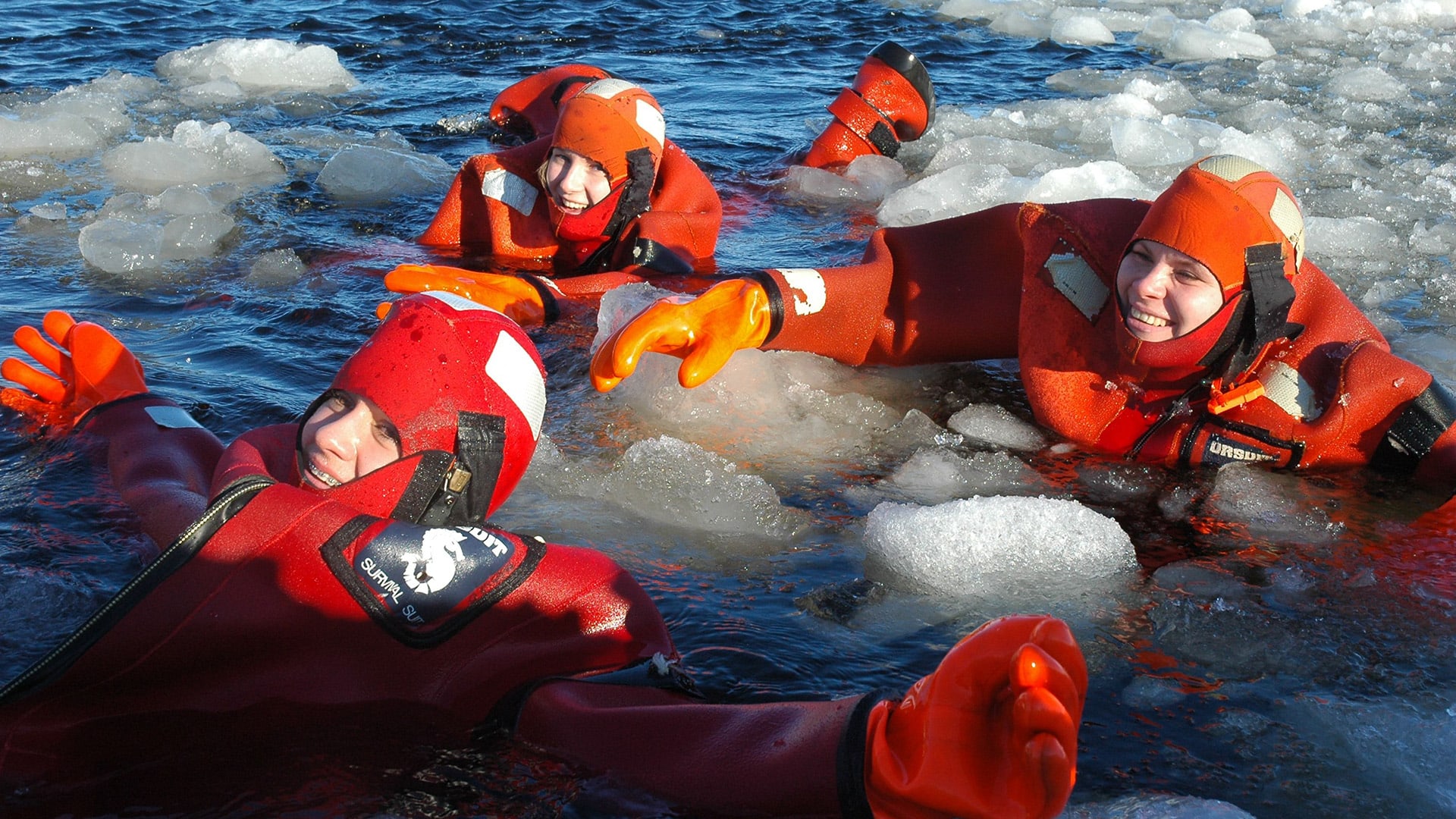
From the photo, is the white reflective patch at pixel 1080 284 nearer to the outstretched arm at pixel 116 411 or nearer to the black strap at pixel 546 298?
the black strap at pixel 546 298

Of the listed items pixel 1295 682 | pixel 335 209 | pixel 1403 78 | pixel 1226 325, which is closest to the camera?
pixel 1295 682

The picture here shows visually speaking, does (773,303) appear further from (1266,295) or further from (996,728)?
(996,728)

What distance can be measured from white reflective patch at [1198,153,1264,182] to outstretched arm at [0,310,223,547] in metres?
3.01

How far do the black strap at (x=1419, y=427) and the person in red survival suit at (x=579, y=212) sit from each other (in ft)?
9.72

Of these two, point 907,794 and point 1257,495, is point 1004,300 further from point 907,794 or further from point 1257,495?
point 907,794

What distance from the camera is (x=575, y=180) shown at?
5.69 m

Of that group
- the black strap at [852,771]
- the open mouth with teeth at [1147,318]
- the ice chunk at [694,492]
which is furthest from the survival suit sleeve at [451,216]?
the black strap at [852,771]

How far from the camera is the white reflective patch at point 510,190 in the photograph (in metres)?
6.11

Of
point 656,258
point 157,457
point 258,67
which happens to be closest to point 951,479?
point 656,258

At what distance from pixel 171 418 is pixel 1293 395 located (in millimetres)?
3446

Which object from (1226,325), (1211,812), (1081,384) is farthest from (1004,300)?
(1211,812)

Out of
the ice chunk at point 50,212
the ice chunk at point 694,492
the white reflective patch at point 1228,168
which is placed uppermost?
the white reflective patch at point 1228,168

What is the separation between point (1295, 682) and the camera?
321cm

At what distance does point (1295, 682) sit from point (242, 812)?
2.38 meters
